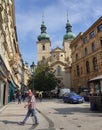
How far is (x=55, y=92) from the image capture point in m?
60.9

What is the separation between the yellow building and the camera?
44.8 meters

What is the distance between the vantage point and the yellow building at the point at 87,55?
147ft

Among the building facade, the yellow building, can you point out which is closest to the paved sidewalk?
the building facade

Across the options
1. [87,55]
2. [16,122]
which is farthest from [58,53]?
[16,122]

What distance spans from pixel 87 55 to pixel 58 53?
36161mm

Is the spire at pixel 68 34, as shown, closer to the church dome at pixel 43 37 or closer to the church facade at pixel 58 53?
the church facade at pixel 58 53

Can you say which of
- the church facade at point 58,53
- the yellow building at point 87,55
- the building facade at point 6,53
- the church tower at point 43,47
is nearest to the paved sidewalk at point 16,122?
the building facade at point 6,53

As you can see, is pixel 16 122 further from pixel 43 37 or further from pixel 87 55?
pixel 43 37

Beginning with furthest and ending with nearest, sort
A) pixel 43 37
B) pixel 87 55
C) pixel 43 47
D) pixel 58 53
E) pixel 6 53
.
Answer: pixel 43 37
pixel 43 47
pixel 58 53
pixel 87 55
pixel 6 53

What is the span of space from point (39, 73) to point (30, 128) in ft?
159

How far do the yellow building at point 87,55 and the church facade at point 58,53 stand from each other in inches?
731

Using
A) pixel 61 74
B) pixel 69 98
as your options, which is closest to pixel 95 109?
pixel 69 98

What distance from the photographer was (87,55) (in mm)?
50781

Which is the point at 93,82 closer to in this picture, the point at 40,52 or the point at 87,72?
the point at 87,72
